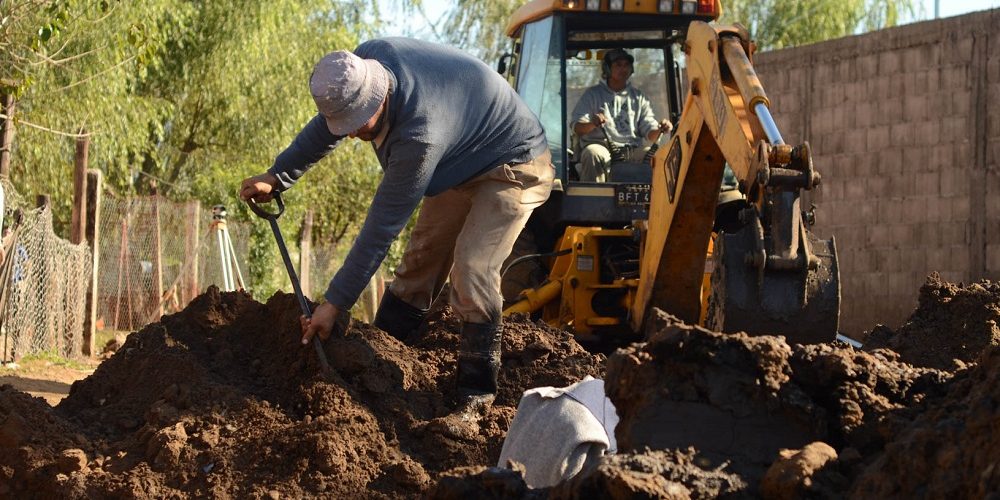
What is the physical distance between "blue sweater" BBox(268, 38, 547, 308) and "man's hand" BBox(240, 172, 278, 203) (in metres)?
0.09

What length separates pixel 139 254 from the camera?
1633cm

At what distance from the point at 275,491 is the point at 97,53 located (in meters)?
11.6

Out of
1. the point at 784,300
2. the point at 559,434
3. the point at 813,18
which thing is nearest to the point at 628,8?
the point at 784,300

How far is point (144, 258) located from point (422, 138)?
1220cm

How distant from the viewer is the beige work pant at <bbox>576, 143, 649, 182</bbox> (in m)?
8.51

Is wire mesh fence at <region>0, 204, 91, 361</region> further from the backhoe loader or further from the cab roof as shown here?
the cab roof

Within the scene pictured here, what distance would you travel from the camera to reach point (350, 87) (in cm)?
478

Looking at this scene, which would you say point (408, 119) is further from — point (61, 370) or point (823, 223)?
point (823, 223)

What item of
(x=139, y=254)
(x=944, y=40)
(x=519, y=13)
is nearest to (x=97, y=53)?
(x=139, y=254)

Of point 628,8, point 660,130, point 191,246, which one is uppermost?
point 628,8

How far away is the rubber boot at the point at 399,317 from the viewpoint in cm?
608

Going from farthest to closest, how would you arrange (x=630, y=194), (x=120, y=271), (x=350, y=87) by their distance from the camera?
(x=120, y=271) → (x=630, y=194) → (x=350, y=87)

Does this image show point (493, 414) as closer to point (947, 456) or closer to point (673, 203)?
point (673, 203)

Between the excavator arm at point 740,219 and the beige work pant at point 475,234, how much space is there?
792 mm
